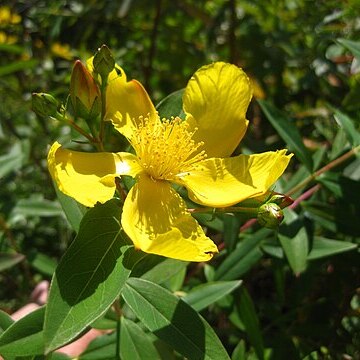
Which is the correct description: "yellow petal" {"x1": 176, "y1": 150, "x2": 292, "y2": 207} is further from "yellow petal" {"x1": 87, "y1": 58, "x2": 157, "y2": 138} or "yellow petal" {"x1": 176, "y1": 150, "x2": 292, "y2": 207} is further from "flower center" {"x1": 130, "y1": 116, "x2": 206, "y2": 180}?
"yellow petal" {"x1": 87, "y1": 58, "x2": 157, "y2": 138}

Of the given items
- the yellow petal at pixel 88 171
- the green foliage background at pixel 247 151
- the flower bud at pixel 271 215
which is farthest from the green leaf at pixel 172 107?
the flower bud at pixel 271 215

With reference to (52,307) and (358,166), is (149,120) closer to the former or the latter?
(52,307)

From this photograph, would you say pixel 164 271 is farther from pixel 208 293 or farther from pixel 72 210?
pixel 72 210

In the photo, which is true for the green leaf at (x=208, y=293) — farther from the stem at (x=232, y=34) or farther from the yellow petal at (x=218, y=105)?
the stem at (x=232, y=34)

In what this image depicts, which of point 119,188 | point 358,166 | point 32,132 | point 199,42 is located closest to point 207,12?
point 199,42

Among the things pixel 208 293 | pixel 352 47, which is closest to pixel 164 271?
pixel 208 293
